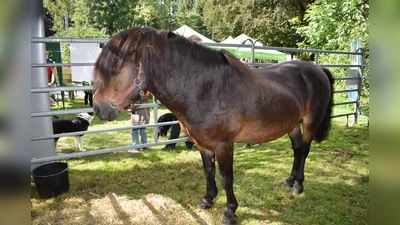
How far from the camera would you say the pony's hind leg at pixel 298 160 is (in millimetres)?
3271

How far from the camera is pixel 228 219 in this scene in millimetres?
2561

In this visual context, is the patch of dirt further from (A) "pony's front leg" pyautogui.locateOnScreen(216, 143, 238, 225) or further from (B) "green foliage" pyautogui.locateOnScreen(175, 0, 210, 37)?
(B) "green foliage" pyautogui.locateOnScreen(175, 0, 210, 37)

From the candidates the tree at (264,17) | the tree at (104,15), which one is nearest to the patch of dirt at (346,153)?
the tree at (264,17)

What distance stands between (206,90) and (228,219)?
133 cm

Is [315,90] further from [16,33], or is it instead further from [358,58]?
[358,58]

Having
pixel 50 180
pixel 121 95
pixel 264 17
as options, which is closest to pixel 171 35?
pixel 121 95

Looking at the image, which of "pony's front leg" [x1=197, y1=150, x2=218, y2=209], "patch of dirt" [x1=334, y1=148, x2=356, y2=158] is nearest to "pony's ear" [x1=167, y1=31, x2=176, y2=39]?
"pony's front leg" [x1=197, y1=150, x2=218, y2=209]

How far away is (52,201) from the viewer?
2.96 m

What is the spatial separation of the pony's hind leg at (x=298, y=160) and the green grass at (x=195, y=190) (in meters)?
0.11

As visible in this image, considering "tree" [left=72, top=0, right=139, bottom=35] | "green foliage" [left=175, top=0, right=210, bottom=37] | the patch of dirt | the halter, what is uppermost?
"green foliage" [left=175, top=0, right=210, bottom=37]

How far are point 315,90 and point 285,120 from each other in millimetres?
727

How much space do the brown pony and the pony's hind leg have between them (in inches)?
15.4

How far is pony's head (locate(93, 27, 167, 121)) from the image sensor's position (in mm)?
1877

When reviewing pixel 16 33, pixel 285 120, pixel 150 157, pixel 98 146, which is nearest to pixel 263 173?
pixel 285 120
